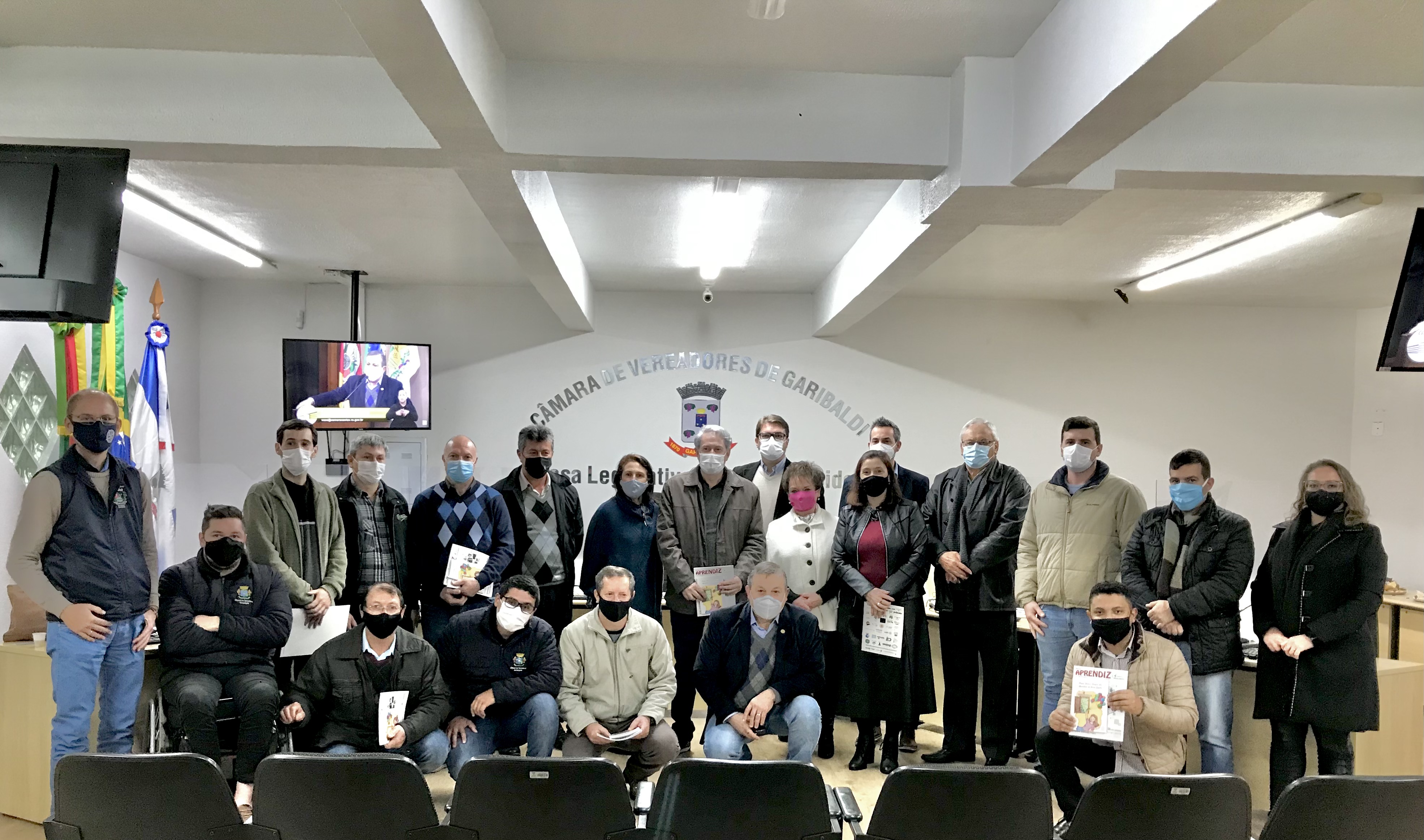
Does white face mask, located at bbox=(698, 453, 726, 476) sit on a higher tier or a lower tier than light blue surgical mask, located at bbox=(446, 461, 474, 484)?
higher

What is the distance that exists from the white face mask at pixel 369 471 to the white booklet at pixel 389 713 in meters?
1.35

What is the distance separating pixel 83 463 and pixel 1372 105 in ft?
16.2

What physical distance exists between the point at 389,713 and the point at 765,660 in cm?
148

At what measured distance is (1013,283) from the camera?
743cm

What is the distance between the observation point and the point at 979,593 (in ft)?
14.3

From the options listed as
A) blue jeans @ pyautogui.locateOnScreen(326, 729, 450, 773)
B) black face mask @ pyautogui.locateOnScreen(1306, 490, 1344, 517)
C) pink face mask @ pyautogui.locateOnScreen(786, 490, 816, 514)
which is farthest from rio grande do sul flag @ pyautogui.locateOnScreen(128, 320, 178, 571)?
black face mask @ pyautogui.locateOnScreen(1306, 490, 1344, 517)

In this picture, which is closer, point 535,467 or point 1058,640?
point 1058,640

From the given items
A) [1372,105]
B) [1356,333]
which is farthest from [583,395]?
[1356,333]

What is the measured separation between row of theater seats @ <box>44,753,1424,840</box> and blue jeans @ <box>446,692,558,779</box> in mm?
1315

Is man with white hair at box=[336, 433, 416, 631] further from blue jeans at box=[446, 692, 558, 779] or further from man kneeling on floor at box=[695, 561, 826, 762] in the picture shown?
man kneeling on floor at box=[695, 561, 826, 762]

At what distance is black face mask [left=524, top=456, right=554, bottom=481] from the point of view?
4.65 meters

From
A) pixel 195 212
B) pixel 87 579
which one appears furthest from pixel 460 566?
pixel 195 212

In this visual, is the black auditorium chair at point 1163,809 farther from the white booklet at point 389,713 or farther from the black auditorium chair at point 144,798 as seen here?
the white booklet at point 389,713

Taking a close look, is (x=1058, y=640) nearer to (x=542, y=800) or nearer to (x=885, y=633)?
(x=885, y=633)
